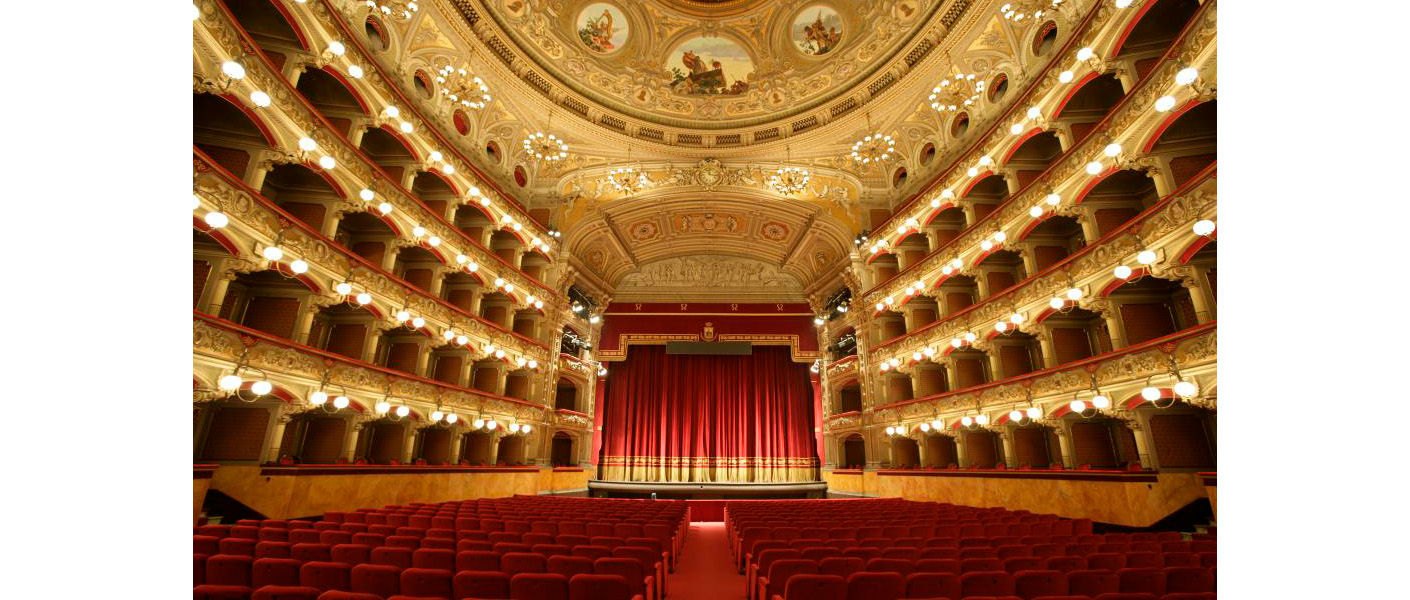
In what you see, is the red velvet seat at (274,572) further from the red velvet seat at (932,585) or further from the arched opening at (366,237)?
the arched opening at (366,237)

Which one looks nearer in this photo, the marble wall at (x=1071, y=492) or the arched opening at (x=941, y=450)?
the marble wall at (x=1071, y=492)

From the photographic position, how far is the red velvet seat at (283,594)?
10.1ft

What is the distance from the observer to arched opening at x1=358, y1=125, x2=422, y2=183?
14398mm

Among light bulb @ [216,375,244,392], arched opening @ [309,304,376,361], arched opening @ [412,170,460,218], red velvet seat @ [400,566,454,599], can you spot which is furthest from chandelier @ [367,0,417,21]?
red velvet seat @ [400,566,454,599]

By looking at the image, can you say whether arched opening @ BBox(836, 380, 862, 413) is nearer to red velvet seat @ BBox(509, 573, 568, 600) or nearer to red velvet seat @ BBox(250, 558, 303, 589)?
red velvet seat @ BBox(509, 573, 568, 600)

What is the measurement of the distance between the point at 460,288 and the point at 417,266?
1649 mm

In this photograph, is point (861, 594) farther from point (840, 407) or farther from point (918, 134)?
point (840, 407)

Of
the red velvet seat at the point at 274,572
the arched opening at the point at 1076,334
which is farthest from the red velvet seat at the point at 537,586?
the arched opening at the point at 1076,334

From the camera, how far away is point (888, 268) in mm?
19844

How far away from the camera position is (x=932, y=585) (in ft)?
11.9

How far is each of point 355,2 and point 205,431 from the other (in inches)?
394

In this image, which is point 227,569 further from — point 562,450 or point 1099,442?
point 562,450

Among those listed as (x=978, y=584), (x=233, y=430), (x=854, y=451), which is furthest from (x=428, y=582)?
(x=854, y=451)

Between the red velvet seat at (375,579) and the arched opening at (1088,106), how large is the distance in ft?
49.5
